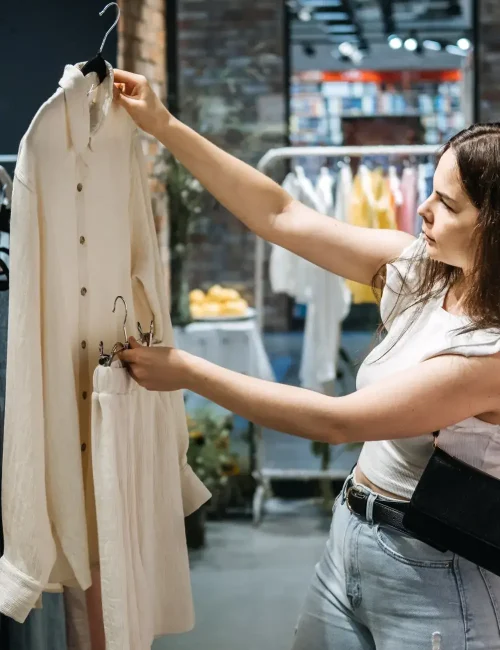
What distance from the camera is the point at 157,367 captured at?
142 cm

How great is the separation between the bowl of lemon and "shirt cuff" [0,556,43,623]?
111 inches

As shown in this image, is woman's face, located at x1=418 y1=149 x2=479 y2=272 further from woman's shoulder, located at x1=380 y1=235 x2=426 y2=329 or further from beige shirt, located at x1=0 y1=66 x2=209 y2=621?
beige shirt, located at x1=0 y1=66 x2=209 y2=621

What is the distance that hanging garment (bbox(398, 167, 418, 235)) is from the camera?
410cm

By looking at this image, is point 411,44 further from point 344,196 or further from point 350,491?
point 350,491

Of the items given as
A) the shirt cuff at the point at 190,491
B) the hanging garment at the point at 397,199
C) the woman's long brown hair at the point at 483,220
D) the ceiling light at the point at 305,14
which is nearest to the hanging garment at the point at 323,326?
the hanging garment at the point at 397,199

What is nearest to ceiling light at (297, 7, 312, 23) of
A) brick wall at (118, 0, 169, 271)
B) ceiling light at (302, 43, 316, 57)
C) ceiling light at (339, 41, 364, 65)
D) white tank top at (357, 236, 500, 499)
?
ceiling light at (302, 43, 316, 57)

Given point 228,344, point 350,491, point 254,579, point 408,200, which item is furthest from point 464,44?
point 350,491

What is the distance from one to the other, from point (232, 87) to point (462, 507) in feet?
11.6

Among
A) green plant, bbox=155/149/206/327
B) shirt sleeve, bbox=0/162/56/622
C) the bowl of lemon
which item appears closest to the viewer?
shirt sleeve, bbox=0/162/56/622

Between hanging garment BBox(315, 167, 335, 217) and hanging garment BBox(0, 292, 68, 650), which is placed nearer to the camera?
hanging garment BBox(0, 292, 68, 650)

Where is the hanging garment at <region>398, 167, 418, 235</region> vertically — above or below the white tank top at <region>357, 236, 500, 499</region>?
above

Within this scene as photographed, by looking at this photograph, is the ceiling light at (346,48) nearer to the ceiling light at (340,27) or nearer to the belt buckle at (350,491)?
the ceiling light at (340,27)

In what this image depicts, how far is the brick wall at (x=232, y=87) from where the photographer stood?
15.1ft

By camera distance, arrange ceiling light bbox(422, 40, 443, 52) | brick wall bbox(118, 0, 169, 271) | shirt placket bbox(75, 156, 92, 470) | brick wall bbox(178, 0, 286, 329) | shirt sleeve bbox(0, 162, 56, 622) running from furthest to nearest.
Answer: ceiling light bbox(422, 40, 443, 52)
brick wall bbox(178, 0, 286, 329)
brick wall bbox(118, 0, 169, 271)
shirt placket bbox(75, 156, 92, 470)
shirt sleeve bbox(0, 162, 56, 622)
